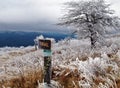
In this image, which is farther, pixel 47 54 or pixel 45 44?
pixel 47 54

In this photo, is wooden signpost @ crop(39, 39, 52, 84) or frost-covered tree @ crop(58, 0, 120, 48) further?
frost-covered tree @ crop(58, 0, 120, 48)

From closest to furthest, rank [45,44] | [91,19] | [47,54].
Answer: [45,44]
[47,54]
[91,19]

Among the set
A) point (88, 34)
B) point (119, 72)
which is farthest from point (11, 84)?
point (88, 34)

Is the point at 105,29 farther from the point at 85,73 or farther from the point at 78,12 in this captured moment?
the point at 85,73

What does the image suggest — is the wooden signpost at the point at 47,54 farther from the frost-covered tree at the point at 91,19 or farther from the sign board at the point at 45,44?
the frost-covered tree at the point at 91,19

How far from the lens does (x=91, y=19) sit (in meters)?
25.5

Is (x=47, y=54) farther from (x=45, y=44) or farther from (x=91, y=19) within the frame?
(x=91, y=19)

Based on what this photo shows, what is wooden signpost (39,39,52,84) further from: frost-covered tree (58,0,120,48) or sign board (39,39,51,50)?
frost-covered tree (58,0,120,48)

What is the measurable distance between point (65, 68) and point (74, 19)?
13.7 meters

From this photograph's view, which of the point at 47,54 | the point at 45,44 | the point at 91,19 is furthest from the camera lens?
the point at 91,19

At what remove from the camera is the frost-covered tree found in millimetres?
24812

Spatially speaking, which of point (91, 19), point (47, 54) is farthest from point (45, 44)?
point (91, 19)

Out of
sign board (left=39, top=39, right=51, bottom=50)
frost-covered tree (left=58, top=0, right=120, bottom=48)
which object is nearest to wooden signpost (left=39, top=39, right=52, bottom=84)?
sign board (left=39, top=39, right=51, bottom=50)

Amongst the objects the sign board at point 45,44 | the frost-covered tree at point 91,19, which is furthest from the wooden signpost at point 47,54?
the frost-covered tree at point 91,19
